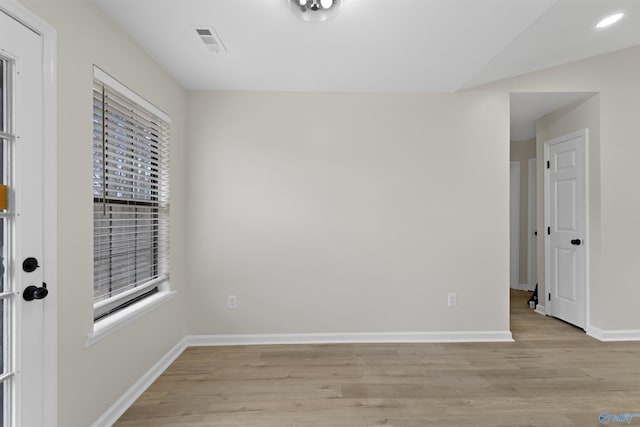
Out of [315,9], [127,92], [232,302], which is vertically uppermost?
[315,9]

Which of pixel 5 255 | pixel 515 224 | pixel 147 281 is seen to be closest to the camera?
pixel 5 255

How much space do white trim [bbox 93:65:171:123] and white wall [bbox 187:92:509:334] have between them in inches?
21.5

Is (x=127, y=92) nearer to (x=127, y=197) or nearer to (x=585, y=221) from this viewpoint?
(x=127, y=197)

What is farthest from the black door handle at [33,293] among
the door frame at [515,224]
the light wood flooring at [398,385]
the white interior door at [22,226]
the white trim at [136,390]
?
the door frame at [515,224]

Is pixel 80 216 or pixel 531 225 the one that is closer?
pixel 80 216

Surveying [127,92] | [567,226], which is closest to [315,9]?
[127,92]

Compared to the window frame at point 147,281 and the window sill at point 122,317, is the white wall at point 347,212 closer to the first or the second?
the window frame at point 147,281

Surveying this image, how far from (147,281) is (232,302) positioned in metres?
0.91

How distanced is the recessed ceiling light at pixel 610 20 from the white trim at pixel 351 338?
2819 millimetres

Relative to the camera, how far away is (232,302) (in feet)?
10.7

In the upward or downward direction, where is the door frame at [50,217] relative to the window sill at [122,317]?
upward

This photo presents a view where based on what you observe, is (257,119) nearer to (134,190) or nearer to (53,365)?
(134,190)

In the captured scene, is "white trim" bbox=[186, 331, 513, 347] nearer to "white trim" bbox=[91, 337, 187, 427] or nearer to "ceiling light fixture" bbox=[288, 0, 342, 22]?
"white trim" bbox=[91, 337, 187, 427]

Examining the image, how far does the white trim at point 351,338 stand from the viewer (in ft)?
10.6
